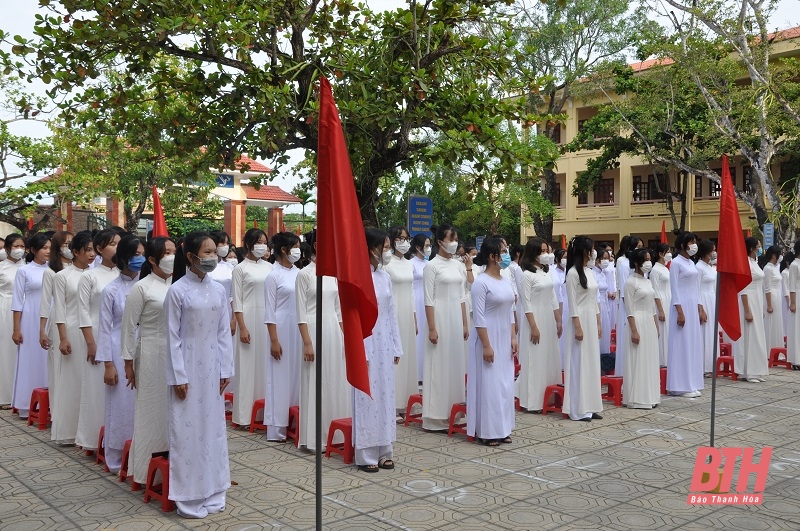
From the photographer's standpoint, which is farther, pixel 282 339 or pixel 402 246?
pixel 402 246

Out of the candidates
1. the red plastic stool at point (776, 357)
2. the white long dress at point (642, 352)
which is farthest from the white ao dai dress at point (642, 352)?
the red plastic stool at point (776, 357)

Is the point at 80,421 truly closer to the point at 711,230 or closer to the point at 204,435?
the point at 204,435

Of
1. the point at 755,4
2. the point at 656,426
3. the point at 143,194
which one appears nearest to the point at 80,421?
the point at 656,426

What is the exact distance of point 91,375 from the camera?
20.6 feet

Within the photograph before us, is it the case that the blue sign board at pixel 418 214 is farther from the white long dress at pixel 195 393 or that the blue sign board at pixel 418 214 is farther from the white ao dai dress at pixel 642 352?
the white long dress at pixel 195 393

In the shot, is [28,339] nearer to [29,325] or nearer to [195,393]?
[29,325]

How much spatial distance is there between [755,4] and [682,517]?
12.6m

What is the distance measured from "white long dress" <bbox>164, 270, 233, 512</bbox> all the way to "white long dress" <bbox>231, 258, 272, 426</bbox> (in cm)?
249

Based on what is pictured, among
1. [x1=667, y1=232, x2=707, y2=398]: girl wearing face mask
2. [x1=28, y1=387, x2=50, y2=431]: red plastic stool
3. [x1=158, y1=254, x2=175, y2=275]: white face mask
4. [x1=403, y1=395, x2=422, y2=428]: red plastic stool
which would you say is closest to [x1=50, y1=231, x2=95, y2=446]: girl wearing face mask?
[x1=28, y1=387, x2=50, y2=431]: red plastic stool

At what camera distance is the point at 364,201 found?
8.77 metres

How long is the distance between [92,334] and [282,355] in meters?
1.69

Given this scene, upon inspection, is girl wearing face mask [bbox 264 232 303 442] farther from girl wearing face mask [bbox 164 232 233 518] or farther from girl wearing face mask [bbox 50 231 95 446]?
girl wearing face mask [bbox 164 232 233 518]

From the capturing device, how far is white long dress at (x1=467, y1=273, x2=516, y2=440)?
261 inches

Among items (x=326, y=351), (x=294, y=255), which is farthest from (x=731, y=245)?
(x=294, y=255)
